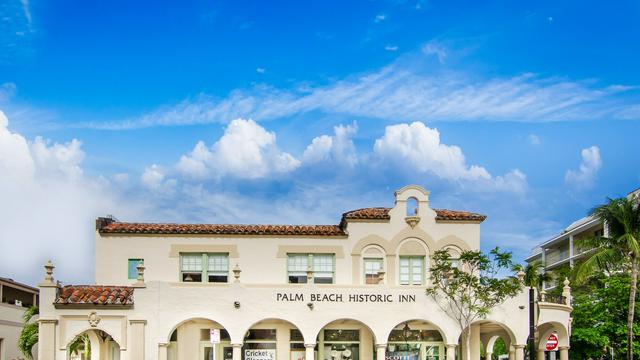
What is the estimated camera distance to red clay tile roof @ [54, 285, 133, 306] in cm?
3123

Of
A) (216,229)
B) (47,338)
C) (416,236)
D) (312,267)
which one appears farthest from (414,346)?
(47,338)

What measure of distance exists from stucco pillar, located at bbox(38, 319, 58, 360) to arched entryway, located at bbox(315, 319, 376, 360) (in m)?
11.6

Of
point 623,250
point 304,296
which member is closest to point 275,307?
point 304,296

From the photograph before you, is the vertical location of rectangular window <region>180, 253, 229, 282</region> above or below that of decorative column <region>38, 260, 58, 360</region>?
above

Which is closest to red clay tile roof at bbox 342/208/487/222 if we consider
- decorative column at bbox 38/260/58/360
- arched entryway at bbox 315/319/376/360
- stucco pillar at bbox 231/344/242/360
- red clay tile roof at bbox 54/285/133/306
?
arched entryway at bbox 315/319/376/360

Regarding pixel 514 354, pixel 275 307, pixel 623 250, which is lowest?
pixel 514 354

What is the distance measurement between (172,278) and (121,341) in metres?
5.04

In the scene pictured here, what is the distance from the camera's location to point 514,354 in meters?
34.1

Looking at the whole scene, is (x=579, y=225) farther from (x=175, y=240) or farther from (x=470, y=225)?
(x=175, y=240)

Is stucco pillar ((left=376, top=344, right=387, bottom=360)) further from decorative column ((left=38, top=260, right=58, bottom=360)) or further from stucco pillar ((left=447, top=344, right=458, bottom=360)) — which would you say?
decorative column ((left=38, top=260, right=58, bottom=360))

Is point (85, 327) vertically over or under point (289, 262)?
under

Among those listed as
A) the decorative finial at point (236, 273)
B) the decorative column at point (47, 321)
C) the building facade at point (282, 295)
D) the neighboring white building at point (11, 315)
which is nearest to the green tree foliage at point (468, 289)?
the building facade at point (282, 295)

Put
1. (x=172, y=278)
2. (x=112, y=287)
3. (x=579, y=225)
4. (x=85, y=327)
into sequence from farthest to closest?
1. (x=579, y=225)
2. (x=172, y=278)
3. (x=112, y=287)
4. (x=85, y=327)

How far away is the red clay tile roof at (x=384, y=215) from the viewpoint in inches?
1425
